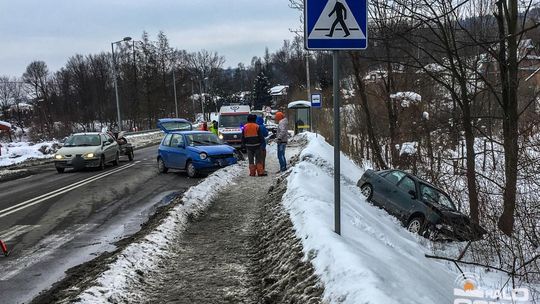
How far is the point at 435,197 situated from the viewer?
1206cm

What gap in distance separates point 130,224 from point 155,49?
64.6 metres

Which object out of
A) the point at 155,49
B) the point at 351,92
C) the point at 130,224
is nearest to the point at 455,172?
the point at 130,224

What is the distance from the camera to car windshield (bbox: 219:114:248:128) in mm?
24391

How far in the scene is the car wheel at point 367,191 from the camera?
13719mm

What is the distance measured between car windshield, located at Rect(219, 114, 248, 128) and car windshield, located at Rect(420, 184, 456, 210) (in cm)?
1345

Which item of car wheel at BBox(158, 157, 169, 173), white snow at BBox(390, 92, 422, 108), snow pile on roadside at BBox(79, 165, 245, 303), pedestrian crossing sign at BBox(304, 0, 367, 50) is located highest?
pedestrian crossing sign at BBox(304, 0, 367, 50)

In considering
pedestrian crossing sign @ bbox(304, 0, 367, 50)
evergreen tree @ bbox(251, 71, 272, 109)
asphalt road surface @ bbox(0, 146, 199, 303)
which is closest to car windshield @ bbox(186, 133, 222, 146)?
asphalt road surface @ bbox(0, 146, 199, 303)

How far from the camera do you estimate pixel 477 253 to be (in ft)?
27.3

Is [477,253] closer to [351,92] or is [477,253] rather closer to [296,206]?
[296,206]

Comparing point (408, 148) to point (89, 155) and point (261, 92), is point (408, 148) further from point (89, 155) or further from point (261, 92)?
point (261, 92)

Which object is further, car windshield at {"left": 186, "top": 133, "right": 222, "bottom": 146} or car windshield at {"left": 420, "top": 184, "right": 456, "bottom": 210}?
car windshield at {"left": 186, "top": 133, "right": 222, "bottom": 146}

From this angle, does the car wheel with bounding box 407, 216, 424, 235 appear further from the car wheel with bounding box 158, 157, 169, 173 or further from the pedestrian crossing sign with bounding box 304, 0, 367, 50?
the car wheel with bounding box 158, 157, 169, 173

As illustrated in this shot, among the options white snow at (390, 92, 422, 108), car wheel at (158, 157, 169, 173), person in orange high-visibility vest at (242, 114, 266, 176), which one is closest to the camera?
person in orange high-visibility vest at (242, 114, 266, 176)

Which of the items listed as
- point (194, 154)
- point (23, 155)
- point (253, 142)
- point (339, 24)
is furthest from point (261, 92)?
point (339, 24)
